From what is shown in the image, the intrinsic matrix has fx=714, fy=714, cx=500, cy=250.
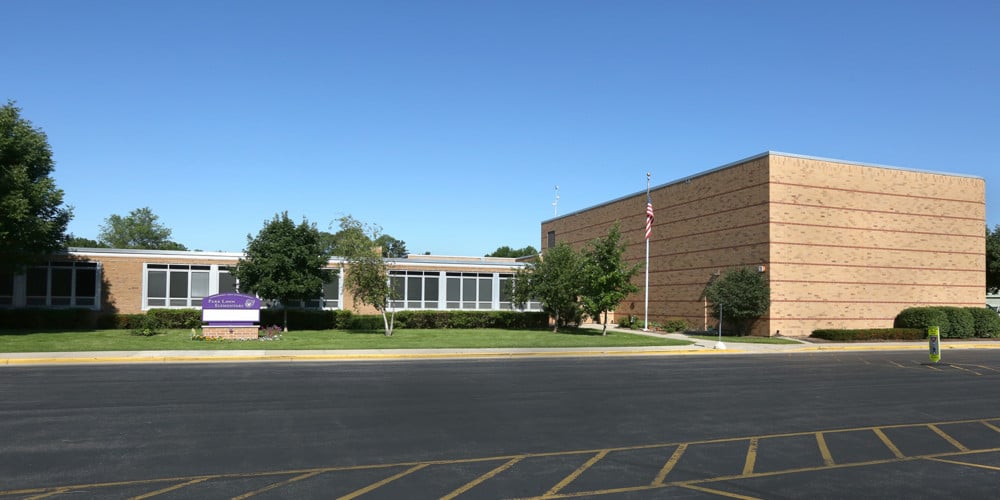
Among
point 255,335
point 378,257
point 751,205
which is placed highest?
point 751,205

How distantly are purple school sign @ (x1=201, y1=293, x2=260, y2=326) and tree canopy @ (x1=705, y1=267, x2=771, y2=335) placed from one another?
2083cm

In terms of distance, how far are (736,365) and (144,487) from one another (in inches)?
738

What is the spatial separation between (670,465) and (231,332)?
24720 millimetres

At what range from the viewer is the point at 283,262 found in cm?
3466

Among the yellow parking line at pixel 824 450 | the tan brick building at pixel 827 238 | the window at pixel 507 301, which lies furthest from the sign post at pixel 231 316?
the yellow parking line at pixel 824 450

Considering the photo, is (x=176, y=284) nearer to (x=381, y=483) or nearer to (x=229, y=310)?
Answer: (x=229, y=310)

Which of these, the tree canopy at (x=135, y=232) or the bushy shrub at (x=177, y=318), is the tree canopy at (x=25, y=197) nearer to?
the bushy shrub at (x=177, y=318)

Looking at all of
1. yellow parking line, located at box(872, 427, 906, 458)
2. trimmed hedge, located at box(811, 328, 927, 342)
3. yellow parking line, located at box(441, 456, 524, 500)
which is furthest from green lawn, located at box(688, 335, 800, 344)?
yellow parking line, located at box(441, 456, 524, 500)

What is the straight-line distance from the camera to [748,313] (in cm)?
3472

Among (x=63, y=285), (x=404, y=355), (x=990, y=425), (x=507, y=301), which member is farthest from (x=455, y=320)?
(x=990, y=425)

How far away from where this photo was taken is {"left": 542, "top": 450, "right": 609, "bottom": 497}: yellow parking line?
7150mm

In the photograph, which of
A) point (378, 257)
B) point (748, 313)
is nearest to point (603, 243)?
point (748, 313)

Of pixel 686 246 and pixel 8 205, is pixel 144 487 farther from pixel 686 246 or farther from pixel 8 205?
pixel 686 246

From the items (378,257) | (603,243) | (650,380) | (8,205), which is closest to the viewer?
(650,380)
